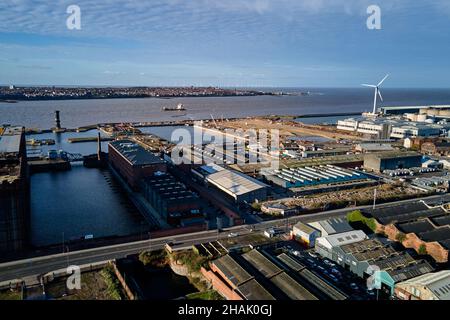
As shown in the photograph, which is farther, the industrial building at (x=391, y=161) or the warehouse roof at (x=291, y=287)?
the industrial building at (x=391, y=161)

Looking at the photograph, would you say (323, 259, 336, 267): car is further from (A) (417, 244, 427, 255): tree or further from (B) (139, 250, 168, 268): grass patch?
(B) (139, 250, 168, 268): grass patch

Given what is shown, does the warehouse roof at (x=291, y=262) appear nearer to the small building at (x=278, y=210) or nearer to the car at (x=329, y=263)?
the car at (x=329, y=263)

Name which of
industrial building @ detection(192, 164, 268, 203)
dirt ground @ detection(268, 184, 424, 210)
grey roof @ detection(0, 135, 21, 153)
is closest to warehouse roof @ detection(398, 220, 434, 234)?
dirt ground @ detection(268, 184, 424, 210)

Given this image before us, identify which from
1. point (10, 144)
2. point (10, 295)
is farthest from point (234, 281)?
point (10, 144)

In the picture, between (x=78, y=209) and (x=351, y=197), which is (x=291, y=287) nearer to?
(x=351, y=197)

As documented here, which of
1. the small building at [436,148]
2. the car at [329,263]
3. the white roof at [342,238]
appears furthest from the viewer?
the small building at [436,148]

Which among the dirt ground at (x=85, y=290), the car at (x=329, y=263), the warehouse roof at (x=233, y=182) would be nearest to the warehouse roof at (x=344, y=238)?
the car at (x=329, y=263)

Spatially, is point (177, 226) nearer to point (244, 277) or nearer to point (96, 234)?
point (96, 234)
